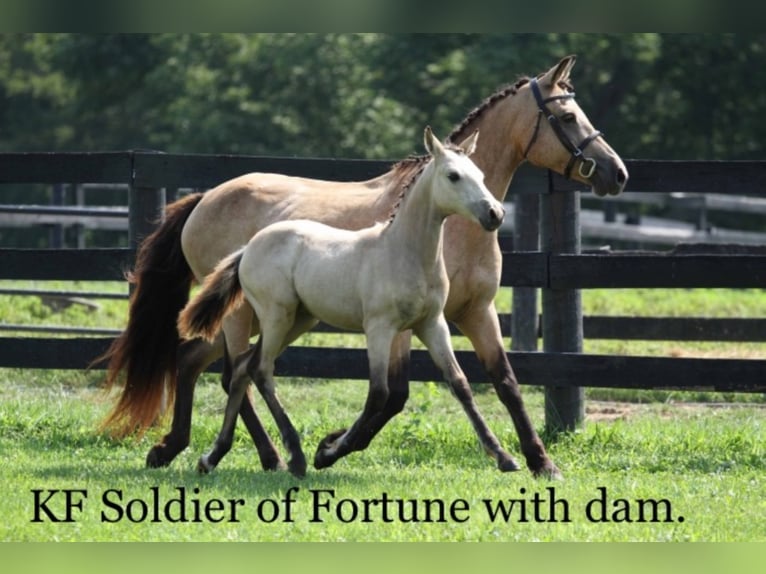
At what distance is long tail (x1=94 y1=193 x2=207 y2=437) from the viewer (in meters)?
8.05

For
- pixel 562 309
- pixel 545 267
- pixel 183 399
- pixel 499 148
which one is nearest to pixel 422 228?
pixel 499 148

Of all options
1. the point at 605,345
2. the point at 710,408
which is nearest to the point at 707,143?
the point at 605,345

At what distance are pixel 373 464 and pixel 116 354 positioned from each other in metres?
1.56

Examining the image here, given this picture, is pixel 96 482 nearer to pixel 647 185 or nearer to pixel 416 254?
pixel 416 254

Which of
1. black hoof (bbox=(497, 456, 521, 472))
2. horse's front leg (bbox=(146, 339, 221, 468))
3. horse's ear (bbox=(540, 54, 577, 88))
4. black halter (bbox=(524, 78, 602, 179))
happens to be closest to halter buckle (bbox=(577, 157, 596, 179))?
black halter (bbox=(524, 78, 602, 179))

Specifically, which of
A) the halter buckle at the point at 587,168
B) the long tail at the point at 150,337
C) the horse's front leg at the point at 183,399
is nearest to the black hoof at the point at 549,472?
the halter buckle at the point at 587,168

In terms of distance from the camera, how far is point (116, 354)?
8.08 meters

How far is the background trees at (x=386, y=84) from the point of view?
26.2m

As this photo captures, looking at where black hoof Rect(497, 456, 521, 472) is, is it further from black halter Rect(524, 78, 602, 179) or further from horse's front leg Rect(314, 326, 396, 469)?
black halter Rect(524, 78, 602, 179)

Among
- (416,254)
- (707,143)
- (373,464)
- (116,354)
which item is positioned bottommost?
(373,464)

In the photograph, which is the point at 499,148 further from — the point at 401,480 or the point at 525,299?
the point at 525,299

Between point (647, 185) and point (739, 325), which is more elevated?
point (647, 185)

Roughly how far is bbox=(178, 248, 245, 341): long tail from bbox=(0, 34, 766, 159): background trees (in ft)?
61.1

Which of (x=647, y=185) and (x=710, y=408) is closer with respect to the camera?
(x=647, y=185)
